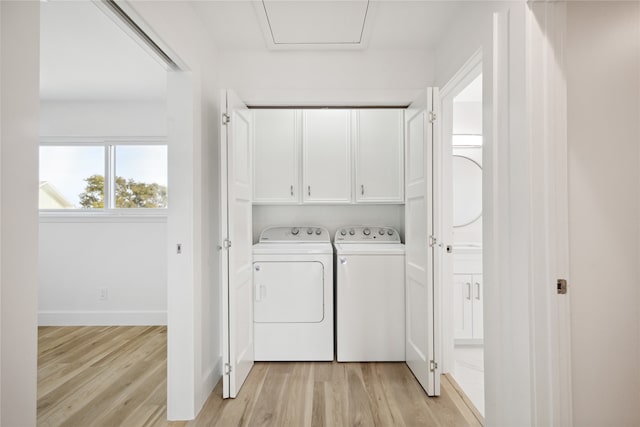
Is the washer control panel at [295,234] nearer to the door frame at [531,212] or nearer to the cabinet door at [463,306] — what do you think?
the cabinet door at [463,306]

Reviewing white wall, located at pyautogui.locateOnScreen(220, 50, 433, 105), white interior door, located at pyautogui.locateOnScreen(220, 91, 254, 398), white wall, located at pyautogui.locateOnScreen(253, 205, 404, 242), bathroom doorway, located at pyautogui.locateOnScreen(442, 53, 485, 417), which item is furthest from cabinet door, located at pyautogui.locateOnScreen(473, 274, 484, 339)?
white interior door, located at pyautogui.locateOnScreen(220, 91, 254, 398)

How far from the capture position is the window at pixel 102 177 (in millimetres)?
3785

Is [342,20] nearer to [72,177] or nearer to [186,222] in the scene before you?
[186,222]

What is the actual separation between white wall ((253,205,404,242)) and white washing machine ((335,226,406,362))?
2.40 ft

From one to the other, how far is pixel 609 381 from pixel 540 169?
854 mm

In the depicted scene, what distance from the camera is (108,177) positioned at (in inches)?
150

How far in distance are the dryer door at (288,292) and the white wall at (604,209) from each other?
1762 mm

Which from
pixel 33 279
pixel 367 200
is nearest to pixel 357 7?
pixel 367 200

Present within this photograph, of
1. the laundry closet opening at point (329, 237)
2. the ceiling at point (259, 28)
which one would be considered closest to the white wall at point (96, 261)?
the ceiling at point (259, 28)

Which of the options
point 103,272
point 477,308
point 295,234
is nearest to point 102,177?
point 103,272

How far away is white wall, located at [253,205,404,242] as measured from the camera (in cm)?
348

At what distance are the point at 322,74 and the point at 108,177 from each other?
2.68 meters

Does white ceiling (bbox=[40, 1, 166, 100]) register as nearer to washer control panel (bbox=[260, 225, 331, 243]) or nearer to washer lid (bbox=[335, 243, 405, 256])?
washer control panel (bbox=[260, 225, 331, 243])

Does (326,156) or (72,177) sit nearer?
(326,156)
